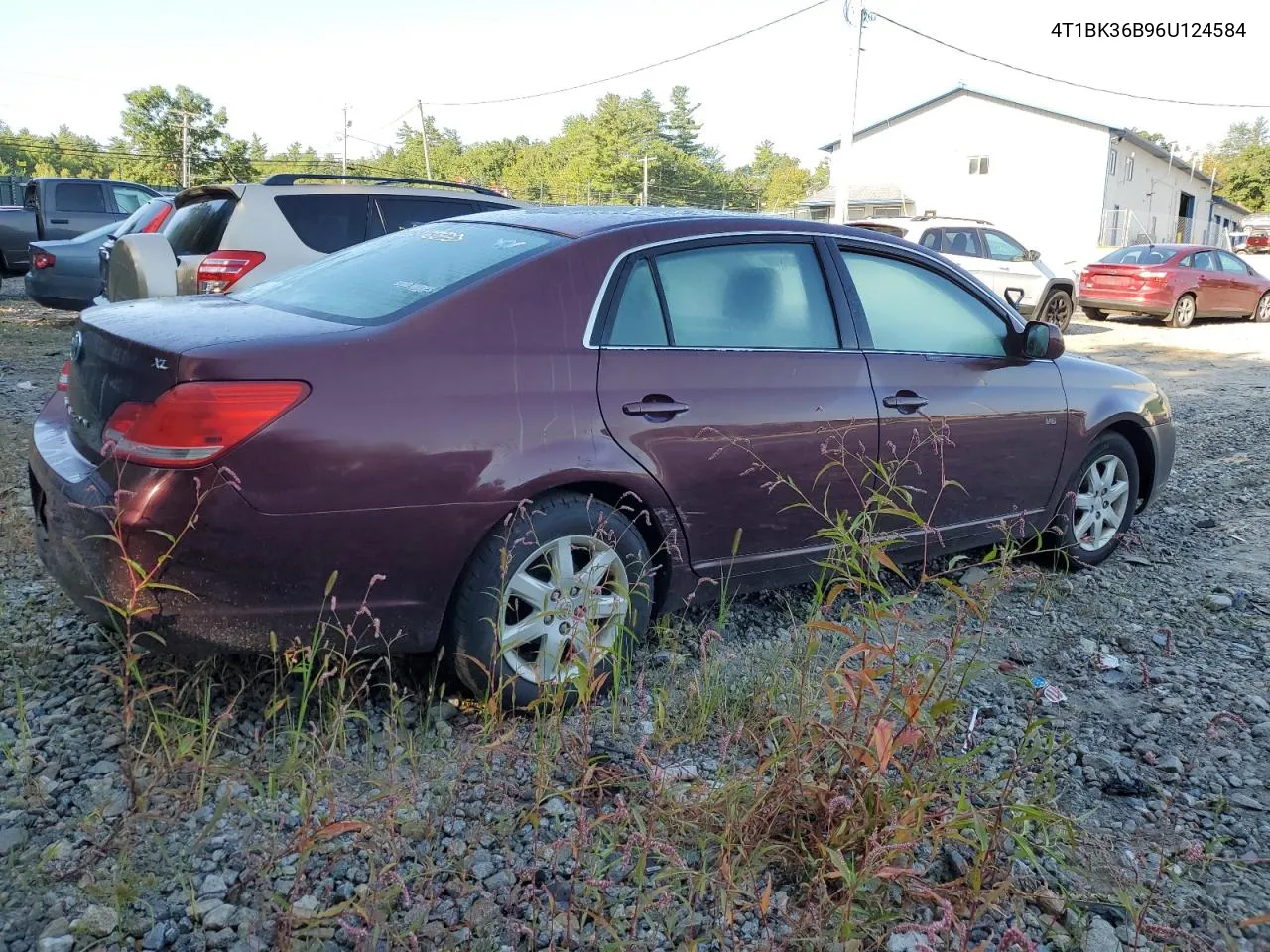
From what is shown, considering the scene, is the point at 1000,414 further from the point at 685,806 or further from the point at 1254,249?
the point at 1254,249

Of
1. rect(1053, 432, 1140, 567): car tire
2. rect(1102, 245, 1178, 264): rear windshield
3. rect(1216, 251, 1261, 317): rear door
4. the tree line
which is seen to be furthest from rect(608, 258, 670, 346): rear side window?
the tree line

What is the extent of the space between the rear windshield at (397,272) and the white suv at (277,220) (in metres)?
3.37

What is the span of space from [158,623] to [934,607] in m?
3.11

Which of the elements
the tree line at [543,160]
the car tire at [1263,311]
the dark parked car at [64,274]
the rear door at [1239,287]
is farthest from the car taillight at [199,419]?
the tree line at [543,160]

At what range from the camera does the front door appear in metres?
3.90

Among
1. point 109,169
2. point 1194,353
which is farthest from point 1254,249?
point 109,169

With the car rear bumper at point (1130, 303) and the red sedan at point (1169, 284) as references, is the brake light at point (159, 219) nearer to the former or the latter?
the car rear bumper at point (1130, 303)

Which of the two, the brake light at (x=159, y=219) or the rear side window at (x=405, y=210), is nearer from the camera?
the rear side window at (x=405, y=210)

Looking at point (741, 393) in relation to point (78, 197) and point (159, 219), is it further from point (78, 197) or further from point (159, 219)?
point (78, 197)

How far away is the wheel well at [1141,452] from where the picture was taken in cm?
495

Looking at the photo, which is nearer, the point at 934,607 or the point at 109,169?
the point at 934,607

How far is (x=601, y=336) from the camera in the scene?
3.19m

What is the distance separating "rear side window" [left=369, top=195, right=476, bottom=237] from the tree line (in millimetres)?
55471

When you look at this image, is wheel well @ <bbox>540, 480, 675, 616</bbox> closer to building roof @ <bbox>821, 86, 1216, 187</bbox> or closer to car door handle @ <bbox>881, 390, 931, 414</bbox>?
car door handle @ <bbox>881, 390, 931, 414</bbox>
